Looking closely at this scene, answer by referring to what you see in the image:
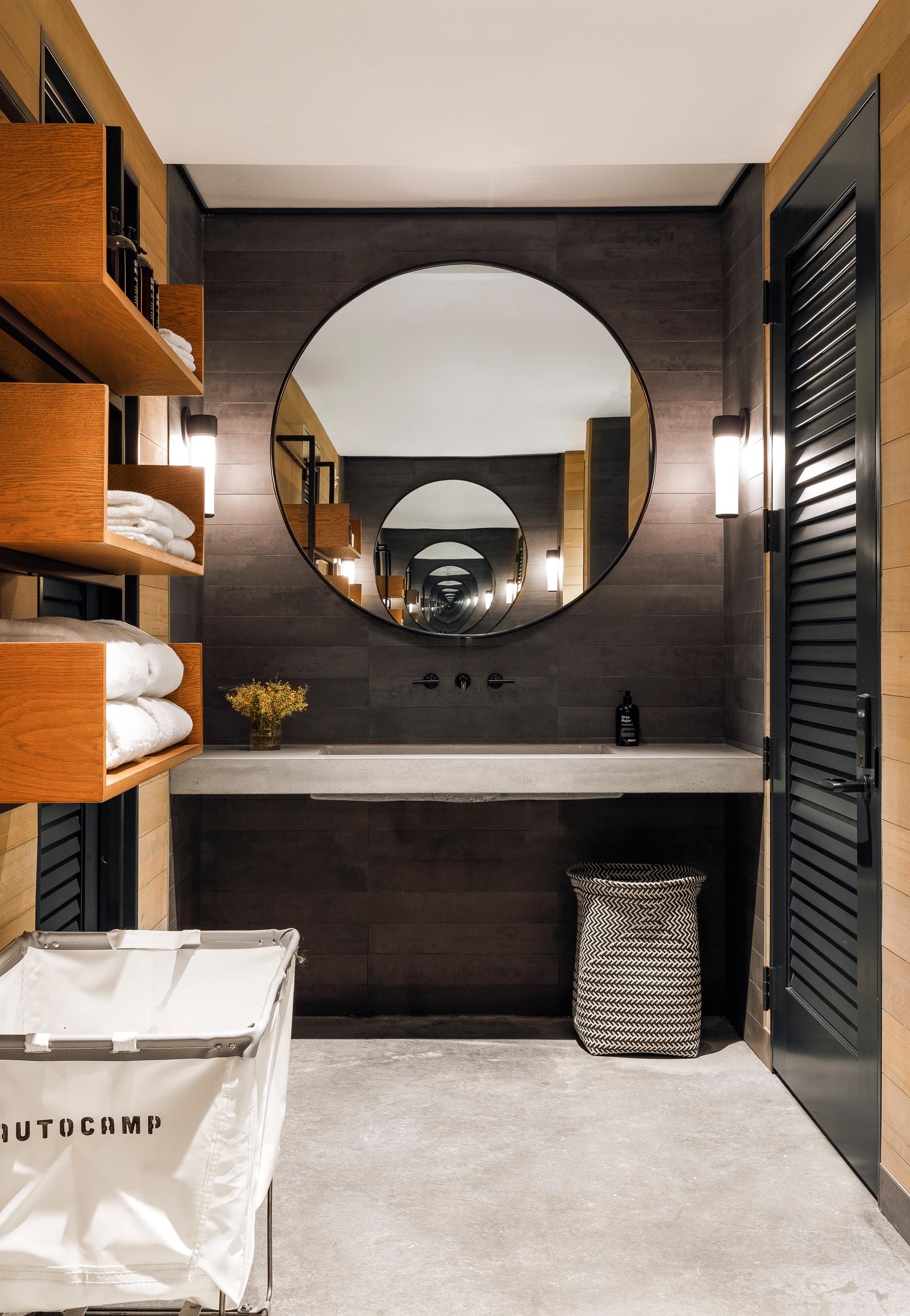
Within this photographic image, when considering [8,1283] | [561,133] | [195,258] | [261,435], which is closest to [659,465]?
[561,133]

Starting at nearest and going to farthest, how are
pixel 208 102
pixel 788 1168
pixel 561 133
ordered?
1. pixel 788 1168
2. pixel 208 102
3. pixel 561 133

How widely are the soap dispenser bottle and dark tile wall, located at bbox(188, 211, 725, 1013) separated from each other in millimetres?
105

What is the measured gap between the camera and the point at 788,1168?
2334 millimetres

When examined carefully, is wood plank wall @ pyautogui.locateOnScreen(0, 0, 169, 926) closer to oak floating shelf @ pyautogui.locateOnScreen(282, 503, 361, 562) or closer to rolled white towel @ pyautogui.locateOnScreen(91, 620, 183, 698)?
rolled white towel @ pyautogui.locateOnScreen(91, 620, 183, 698)

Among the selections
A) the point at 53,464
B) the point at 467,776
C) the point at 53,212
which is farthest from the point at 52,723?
the point at 467,776

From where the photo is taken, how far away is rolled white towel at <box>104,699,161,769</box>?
1.80m

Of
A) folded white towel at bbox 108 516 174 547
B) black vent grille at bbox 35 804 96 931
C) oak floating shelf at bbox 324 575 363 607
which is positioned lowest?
black vent grille at bbox 35 804 96 931

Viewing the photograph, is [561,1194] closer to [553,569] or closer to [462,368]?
[553,569]

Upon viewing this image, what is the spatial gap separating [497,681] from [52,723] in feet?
6.37

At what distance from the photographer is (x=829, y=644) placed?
8.14 ft

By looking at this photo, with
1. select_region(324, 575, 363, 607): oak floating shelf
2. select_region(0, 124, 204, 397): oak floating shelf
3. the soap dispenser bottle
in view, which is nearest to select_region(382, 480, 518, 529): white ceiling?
select_region(324, 575, 363, 607): oak floating shelf

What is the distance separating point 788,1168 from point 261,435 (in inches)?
108

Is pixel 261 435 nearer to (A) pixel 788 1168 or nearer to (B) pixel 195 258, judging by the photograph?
(B) pixel 195 258

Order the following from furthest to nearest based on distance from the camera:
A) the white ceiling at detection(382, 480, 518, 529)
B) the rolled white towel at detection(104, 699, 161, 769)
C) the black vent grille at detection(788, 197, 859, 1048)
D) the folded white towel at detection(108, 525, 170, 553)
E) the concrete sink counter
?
the white ceiling at detection(382, 480, 518, 529) → the concrete sink counter → the black vent grille at detection(788, 197, 859, 1048) → the folded white towel at detection(108, 525, 170, 553) → the rolled white towel at detection(104, 699, 161, 769)
